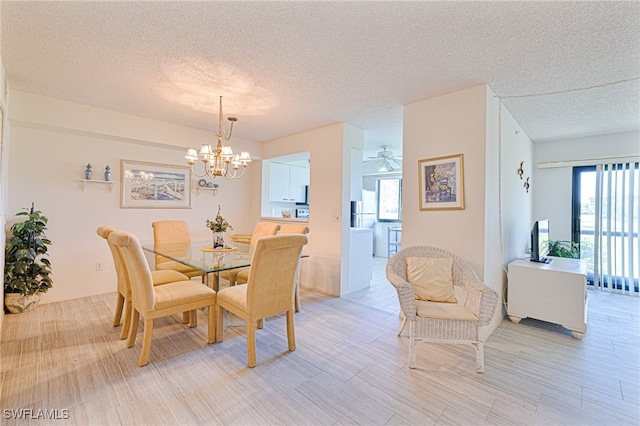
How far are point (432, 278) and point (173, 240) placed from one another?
3.26 metres

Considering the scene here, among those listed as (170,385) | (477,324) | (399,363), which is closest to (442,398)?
(399,363)

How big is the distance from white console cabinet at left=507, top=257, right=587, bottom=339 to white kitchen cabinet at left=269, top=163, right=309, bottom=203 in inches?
166

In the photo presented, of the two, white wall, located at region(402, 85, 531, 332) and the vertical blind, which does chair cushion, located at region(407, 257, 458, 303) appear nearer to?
Answer: white wall, located at region(402, 85, 531, 332)

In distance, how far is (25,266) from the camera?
114 inches

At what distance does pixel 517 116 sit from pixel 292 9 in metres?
3.17

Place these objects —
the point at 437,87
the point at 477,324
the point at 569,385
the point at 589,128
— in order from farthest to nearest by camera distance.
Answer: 1. the point at 589,128
2. the point at 437,87
3. the point at 477,324
4. the point at 569,385

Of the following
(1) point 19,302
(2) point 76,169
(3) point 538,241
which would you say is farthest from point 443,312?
(2) point 76,169

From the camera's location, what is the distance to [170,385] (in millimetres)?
1894

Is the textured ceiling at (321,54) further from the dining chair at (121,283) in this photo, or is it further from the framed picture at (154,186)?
the dining chair at (121,283)

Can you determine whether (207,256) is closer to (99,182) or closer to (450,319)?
(99,182)

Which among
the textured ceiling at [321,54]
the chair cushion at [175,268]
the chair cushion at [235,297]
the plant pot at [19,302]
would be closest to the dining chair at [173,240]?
the chair cushion at [175,268]

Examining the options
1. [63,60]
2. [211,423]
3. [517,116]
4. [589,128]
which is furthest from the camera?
[589,128]

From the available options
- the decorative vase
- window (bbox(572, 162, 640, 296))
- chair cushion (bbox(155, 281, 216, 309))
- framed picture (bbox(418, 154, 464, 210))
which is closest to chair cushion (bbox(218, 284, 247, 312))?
chair cushion (bbox(155, 281, 216, 309))

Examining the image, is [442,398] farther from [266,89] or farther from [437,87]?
[266,89]
